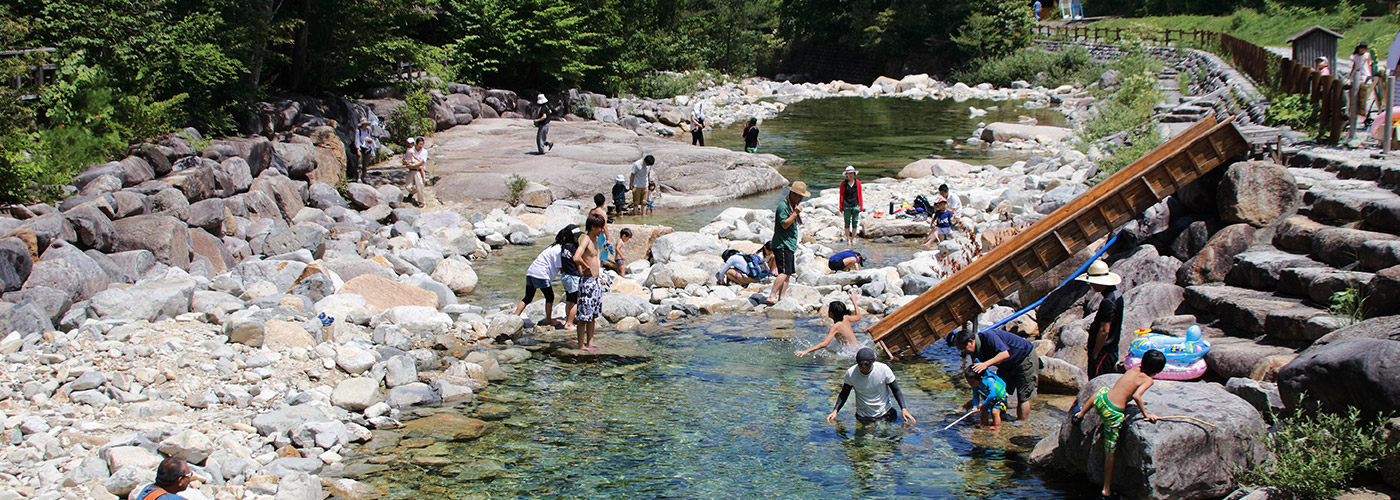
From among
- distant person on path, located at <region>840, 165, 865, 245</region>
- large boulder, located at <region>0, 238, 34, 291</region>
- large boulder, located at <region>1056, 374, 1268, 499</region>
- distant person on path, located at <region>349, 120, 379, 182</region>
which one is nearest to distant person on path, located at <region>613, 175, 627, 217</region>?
distant person on path, located at <region>840, 165, 865, 245</region>

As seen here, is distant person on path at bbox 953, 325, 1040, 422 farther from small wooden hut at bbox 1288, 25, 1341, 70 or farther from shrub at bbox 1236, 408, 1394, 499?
small wooden hut at bbox 1288, 25, 1341, 70

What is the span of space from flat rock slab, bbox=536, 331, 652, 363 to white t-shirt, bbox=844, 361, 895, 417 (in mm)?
3137

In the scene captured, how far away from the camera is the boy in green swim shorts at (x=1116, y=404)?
7.41m

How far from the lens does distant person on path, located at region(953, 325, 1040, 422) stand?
9297 mm

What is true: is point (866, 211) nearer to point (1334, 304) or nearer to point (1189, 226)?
point (1189, 226)

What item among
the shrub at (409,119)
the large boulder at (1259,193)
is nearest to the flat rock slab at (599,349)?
the large boulder at (1259,193)

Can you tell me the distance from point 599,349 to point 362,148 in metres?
11.9

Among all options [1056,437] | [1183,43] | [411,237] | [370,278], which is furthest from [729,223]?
[1183,43]

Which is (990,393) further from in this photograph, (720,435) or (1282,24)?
(1282,24)

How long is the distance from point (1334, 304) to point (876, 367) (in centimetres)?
397

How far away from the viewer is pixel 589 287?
11680 mm

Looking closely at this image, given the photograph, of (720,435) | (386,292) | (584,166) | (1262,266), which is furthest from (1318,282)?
(584,166)

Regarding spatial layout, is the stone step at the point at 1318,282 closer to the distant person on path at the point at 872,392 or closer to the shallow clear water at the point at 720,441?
the shallow clear water at the point at 720,441

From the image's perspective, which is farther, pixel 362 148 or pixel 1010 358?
pixel 362 148
